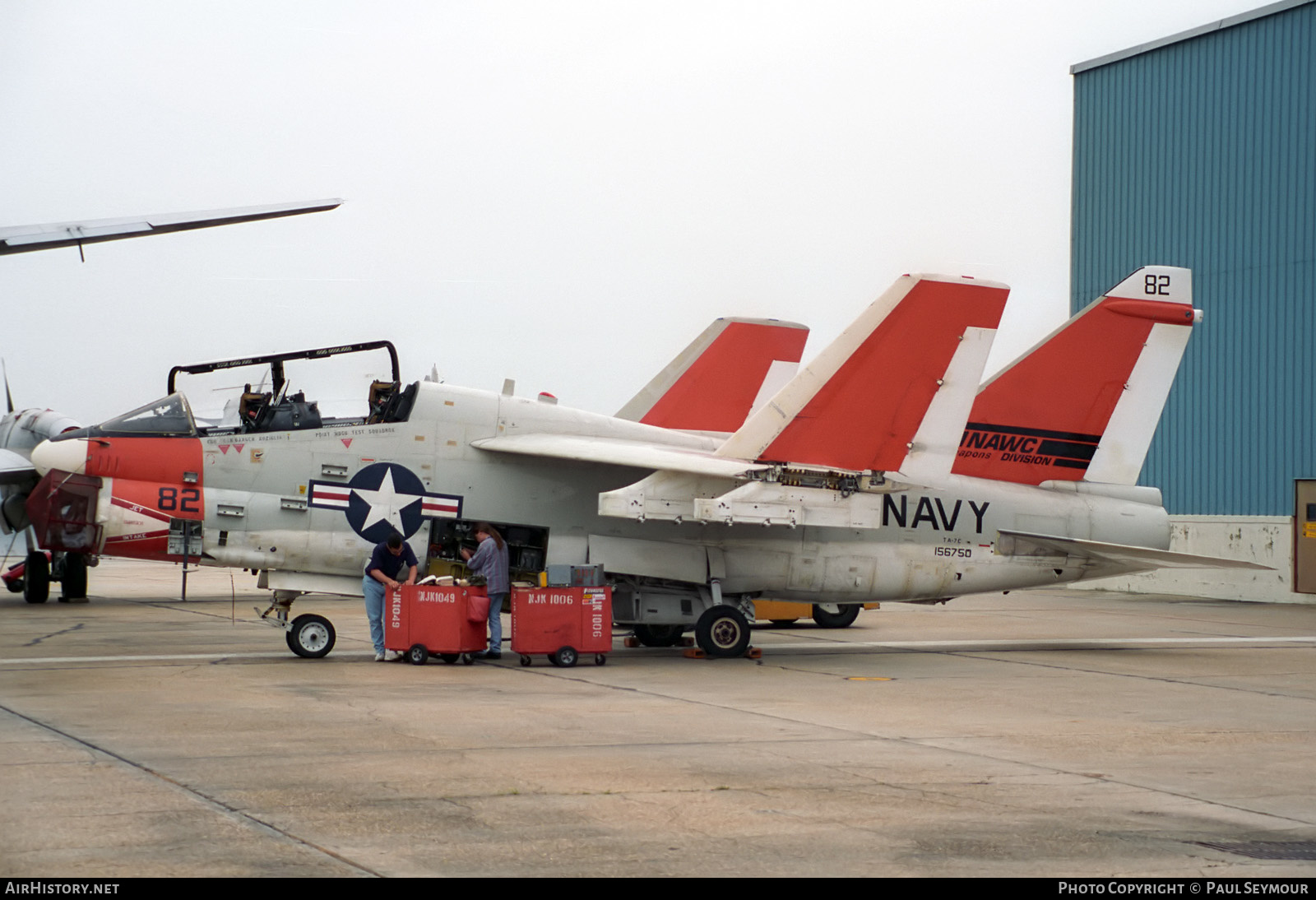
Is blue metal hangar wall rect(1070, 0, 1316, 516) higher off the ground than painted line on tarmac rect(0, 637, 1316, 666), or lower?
higher

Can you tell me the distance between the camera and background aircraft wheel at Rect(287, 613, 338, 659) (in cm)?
1427

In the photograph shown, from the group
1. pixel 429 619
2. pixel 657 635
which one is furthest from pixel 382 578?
pixel 657 635

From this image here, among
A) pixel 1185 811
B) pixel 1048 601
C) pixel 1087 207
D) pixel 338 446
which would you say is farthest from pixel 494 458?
pixel 1087 207

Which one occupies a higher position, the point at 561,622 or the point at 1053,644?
the point at 561,622

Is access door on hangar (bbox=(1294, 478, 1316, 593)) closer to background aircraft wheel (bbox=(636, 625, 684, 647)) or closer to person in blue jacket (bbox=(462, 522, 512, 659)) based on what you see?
background aircraft wheel (bbox=(636, 625, 684, 647))

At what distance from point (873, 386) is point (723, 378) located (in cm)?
777

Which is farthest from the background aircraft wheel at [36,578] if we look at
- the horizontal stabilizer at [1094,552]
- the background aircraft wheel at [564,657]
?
the horizontal stabilizer at [1094,552]

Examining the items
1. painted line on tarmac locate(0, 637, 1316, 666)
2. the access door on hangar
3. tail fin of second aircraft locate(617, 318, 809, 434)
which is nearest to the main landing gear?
painted line on tarmac locate(0, 637, 1316, 666)

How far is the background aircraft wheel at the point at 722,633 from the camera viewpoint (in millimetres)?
15258

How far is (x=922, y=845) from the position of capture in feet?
19.6

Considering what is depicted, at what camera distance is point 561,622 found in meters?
14.0

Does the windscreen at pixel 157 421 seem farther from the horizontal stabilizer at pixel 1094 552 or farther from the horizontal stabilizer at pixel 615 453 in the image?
the horizontal stabilizer at pixel 1094 552

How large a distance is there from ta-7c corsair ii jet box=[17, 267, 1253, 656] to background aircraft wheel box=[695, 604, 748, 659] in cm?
3

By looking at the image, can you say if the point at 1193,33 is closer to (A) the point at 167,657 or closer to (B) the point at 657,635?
(B) the point at 657,635
